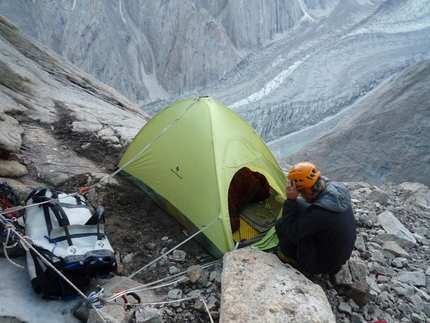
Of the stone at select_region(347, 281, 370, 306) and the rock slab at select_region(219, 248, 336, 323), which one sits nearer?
the rock slab at select_region(219, 248, 336, 323)

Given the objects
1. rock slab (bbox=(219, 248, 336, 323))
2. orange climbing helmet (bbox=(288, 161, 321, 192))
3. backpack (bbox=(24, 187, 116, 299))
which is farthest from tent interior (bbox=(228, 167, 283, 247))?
backpack (bbox=(24, 187, 116, 299))

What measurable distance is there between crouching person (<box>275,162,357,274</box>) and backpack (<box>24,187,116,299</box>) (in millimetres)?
1850

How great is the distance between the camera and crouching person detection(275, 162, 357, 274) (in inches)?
122

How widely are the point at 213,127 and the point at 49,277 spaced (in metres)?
2.63

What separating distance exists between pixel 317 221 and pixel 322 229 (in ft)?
0.41

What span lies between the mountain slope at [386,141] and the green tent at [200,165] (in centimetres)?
1183

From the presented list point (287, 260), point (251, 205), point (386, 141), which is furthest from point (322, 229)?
point (386, 141)

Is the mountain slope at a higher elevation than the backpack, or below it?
below

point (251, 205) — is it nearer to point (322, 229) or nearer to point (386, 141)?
point (322, 229)

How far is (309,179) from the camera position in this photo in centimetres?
323

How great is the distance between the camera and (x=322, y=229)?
315 centimetres

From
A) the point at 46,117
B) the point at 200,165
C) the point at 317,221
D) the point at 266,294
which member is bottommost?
the point at 266,294

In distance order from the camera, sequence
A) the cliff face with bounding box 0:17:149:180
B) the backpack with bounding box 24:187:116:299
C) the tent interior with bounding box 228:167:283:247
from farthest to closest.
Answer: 1. the cliff face with bounding box 0:17:149:180
2. the tent interior with bounding box 228:167:283:247
3. the backpack with bounding box 24:187:116:299

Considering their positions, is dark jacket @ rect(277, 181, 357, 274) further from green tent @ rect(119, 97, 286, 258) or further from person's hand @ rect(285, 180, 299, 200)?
green tent @ rect(119, 97, 286, 258)
